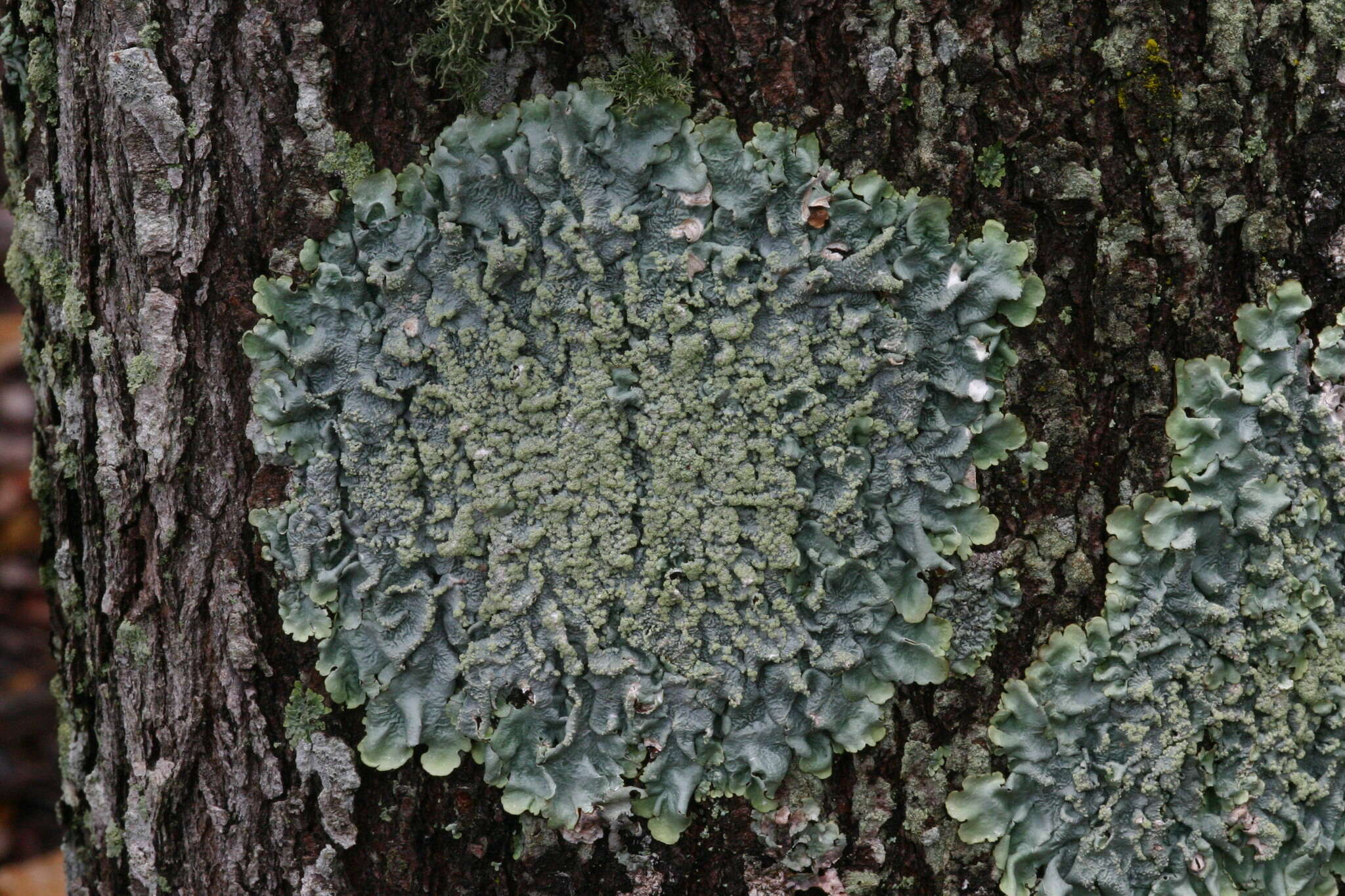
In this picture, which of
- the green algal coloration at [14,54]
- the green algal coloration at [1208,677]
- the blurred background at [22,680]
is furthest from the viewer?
Answer: the blurred background at [22,680]

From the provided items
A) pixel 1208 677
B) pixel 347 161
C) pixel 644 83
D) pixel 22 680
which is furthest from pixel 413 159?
pixel 22 680

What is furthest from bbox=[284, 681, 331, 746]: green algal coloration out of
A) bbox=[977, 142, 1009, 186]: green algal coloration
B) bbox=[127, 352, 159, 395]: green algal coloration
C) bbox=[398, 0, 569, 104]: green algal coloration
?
bbox=[977, 142, 1009, 186]: green algal coloration

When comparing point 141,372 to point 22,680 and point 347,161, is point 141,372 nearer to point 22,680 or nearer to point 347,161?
point 347,161

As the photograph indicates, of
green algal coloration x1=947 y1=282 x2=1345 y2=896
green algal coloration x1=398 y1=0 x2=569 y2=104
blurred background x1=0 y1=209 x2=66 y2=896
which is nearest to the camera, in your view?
green algal coloration x1=398 y1=0 x2=569 y2=104

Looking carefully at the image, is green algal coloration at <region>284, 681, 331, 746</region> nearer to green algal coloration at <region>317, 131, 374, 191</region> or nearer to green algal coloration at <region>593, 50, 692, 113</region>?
green algal coloration at <region>317, 131, 374, 191</region>

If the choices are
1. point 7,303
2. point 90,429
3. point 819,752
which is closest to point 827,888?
point 819,752

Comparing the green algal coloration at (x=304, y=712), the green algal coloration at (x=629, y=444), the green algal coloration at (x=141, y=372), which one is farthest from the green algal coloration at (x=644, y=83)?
the green algal coloration at (x=304, y=712)

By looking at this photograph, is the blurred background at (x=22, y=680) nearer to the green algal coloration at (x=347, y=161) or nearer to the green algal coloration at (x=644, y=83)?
the green algal coloration at (x=347, y=161)
